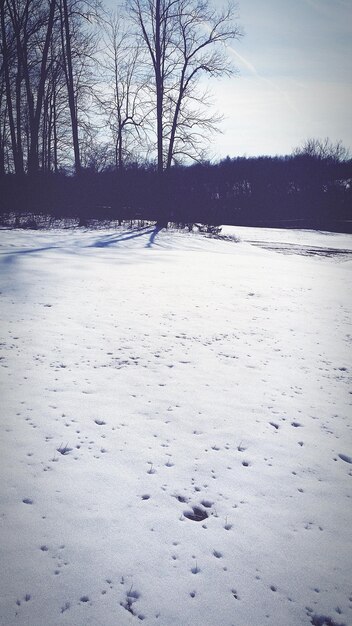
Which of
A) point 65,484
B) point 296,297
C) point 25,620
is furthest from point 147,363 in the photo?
point 296,297

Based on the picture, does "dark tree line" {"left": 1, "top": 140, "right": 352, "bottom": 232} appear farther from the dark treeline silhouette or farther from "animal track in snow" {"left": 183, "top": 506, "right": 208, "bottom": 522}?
"animal track in snow" {"left": 183, "top": 506, "right": 208, "bottom": 522}

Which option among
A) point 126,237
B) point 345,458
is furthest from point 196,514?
point 126,237

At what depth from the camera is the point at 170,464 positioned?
3.16 meters

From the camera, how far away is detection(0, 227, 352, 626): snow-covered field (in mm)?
2186

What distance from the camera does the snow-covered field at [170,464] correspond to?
2.19m

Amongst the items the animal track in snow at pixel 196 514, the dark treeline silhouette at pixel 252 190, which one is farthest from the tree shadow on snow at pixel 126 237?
the animal track in snow at pixel 196 514

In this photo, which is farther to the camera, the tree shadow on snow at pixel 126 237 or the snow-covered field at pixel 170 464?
the tree shadow on snow at pixel 126 237

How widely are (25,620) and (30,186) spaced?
21.6 meters

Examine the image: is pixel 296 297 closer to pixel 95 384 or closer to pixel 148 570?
pixel 95 384

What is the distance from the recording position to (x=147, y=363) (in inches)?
190

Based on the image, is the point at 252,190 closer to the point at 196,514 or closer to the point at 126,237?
the point at 126,237

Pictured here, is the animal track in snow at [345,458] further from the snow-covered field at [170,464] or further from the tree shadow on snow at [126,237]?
the tree shadow on snow at [126,237]

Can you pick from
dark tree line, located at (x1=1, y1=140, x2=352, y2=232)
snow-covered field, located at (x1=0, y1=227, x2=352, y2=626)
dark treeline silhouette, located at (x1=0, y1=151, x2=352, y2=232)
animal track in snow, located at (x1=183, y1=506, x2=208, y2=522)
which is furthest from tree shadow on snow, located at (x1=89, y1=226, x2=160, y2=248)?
animal track in snow, located at (x1=183, y1=506, x2=208, y2=522)

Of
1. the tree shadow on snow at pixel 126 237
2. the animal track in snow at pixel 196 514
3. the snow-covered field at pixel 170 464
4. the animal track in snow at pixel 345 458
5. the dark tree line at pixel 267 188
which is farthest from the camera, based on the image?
the dark tree line at pixel 267 188
